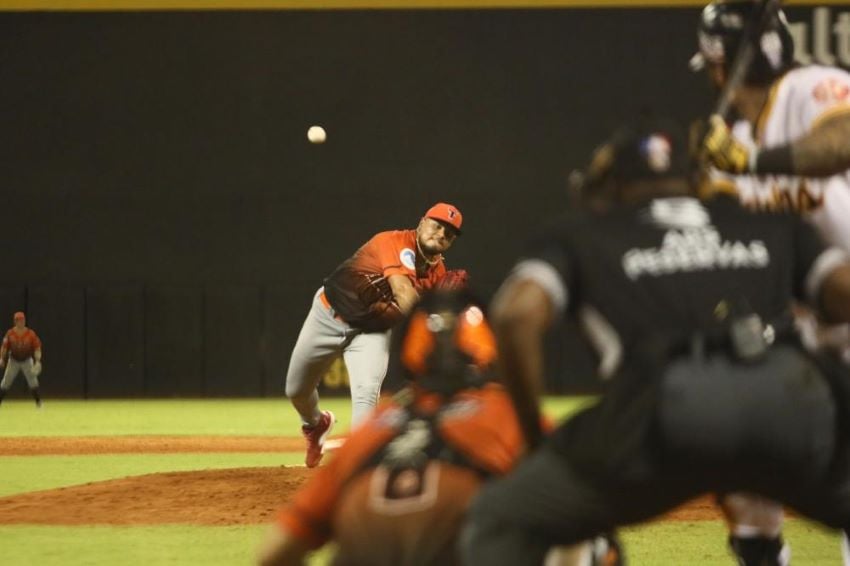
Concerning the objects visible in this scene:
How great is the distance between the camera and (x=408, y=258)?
10.2 meters

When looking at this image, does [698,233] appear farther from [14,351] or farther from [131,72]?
[131,72]

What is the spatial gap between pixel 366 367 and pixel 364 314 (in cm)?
42

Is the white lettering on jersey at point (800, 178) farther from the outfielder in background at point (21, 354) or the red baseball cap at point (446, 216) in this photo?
the outfielder in background at point (21, 354)

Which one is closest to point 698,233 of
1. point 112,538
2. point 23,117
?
point 112,538

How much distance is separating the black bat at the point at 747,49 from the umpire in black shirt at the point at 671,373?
144cm

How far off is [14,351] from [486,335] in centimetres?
1937

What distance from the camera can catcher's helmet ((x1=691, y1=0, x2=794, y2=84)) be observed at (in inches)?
185

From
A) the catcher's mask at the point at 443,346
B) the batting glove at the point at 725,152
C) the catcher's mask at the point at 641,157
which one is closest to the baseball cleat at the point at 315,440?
the batting glove at the point at 725,152

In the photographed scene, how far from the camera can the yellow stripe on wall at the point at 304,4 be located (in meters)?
24.9

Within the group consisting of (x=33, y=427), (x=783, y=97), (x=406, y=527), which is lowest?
(x=33, y=427)

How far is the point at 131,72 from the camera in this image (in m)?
25.4

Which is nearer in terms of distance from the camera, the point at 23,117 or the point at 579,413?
the point at 579,413

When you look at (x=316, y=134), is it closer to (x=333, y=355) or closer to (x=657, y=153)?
(x=333, y=355)

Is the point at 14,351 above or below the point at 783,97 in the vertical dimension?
below
